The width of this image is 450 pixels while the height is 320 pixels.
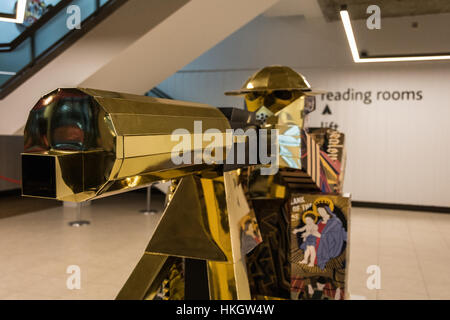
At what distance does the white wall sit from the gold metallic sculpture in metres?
6.65

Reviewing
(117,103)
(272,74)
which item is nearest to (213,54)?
(272,74)

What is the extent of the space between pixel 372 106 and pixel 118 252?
5.14m

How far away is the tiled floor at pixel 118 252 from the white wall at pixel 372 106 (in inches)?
30.4

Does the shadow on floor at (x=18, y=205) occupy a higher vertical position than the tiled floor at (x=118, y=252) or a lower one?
higher

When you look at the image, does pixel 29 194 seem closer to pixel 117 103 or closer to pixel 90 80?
pixel 117 103

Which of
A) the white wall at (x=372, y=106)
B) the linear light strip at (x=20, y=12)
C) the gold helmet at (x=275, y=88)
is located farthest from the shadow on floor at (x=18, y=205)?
the gold helmet at (x=275, y=88)

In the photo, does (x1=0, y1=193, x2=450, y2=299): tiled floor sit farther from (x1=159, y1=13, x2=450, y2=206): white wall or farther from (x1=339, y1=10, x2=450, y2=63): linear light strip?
(x1=339, y1=10, x2=450, y2=63): linear light strip

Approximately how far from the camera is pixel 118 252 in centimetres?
419

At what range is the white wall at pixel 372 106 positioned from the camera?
22.8ft

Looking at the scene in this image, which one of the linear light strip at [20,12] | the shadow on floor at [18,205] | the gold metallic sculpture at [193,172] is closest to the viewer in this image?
the gold metallic sculpture at [193,172]

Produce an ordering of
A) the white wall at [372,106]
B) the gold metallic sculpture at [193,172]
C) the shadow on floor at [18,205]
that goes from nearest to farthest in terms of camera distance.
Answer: the gold metallic sculpture at [193,172] < the shadow on floor at [18,205] < the white wall at [372,106]

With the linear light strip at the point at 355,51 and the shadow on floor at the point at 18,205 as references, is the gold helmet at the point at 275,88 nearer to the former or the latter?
the linear light strip at the point at 355,51

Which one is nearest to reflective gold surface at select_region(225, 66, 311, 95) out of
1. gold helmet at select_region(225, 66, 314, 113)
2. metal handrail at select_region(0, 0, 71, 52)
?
gold helmet at select_region(225, 66, 314, 113)

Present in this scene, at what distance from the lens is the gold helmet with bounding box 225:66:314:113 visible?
82 cm
